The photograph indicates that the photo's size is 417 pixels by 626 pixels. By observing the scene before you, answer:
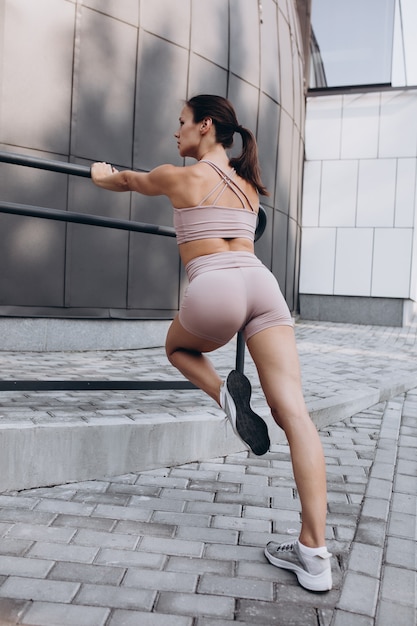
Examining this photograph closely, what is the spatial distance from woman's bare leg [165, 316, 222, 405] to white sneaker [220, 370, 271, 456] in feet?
0.35

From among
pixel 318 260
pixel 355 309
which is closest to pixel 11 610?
pixel 355 309

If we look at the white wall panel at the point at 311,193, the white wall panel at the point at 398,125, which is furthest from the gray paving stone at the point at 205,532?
the white wall panel at the point at 398,125

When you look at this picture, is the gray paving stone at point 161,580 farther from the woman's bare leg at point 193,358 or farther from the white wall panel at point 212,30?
the white wall panel at point 212,30

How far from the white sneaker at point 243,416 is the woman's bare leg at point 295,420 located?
124 mm

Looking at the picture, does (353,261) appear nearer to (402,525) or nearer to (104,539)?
(402,525)

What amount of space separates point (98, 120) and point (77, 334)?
2953 millimetres

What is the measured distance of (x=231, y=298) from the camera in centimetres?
240

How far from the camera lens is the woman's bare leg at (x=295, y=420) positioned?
2285mm

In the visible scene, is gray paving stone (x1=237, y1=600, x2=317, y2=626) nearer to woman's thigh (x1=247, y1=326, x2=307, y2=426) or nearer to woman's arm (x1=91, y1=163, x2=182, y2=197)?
woman's thigh (x1=247, y1=326, x2=307, y2=426)

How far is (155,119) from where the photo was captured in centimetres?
933

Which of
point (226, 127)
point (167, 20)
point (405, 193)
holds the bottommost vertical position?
point (226, 127)

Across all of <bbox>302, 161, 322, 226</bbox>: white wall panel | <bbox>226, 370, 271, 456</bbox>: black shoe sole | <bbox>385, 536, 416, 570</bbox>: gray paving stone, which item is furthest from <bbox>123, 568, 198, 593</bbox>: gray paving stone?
<bbox>302, 161, 322, 226</bbox>: white wall panel

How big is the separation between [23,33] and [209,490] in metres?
6.83

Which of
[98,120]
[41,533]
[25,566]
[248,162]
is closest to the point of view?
[25,566]
